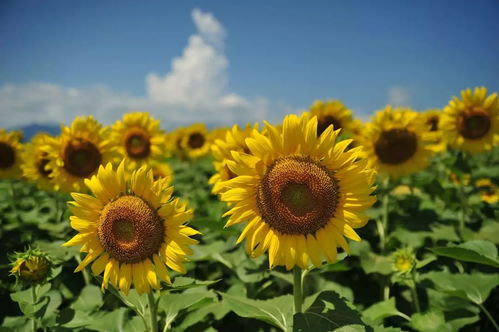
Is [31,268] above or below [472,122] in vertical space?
below

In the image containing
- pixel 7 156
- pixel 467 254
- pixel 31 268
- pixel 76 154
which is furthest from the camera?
pixel 7 156

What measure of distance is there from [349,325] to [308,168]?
1.04 metres

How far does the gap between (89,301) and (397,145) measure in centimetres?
447

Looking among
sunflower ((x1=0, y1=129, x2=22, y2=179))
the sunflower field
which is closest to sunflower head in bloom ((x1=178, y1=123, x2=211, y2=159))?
the sunflower field

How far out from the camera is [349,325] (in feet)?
7.86

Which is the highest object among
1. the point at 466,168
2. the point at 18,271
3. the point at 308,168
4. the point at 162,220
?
the point at 466,168

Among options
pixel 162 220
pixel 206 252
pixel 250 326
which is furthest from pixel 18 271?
pixel 250 326

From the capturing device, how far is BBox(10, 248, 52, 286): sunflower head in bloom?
9.08ft

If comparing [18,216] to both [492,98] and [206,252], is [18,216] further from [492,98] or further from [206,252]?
[492,98]

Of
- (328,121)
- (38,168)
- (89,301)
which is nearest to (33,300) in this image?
(89,301)

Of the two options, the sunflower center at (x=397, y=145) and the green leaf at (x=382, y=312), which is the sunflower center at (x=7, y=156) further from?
the green leaf at (x=382, y=312)

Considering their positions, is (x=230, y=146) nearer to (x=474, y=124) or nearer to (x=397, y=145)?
(x=397, y=145)

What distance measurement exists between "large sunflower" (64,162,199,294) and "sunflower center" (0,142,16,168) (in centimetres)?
567

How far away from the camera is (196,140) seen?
10508 mm
